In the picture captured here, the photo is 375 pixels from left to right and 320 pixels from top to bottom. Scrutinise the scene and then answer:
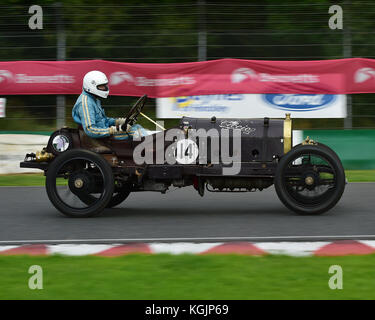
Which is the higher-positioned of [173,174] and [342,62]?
[342,62]

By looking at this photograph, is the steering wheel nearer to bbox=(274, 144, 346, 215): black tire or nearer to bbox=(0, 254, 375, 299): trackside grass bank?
bbox=(274, 144, 346, 215): black tire

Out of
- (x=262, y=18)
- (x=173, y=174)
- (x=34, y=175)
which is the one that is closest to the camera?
(x=173, y=174)

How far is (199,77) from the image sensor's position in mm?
14117

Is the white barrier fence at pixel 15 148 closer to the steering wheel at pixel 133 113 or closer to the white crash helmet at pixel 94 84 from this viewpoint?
the white crash helmet at pixel 94 84

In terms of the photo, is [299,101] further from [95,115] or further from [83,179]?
[83,179]

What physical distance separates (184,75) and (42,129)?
2816 mm

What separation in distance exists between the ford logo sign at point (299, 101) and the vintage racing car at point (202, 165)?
5.09m

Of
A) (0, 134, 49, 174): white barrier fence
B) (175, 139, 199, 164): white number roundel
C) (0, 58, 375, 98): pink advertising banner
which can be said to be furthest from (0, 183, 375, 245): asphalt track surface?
(0, 58, 375, 98): pink advertising banner

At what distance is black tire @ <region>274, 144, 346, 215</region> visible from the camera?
27.9 ft

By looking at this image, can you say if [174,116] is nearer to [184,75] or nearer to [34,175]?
[184,75]

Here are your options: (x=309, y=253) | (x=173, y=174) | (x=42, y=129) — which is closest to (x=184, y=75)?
(x=42, y=129)

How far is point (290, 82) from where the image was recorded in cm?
1398

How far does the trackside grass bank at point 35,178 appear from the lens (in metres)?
12.6
